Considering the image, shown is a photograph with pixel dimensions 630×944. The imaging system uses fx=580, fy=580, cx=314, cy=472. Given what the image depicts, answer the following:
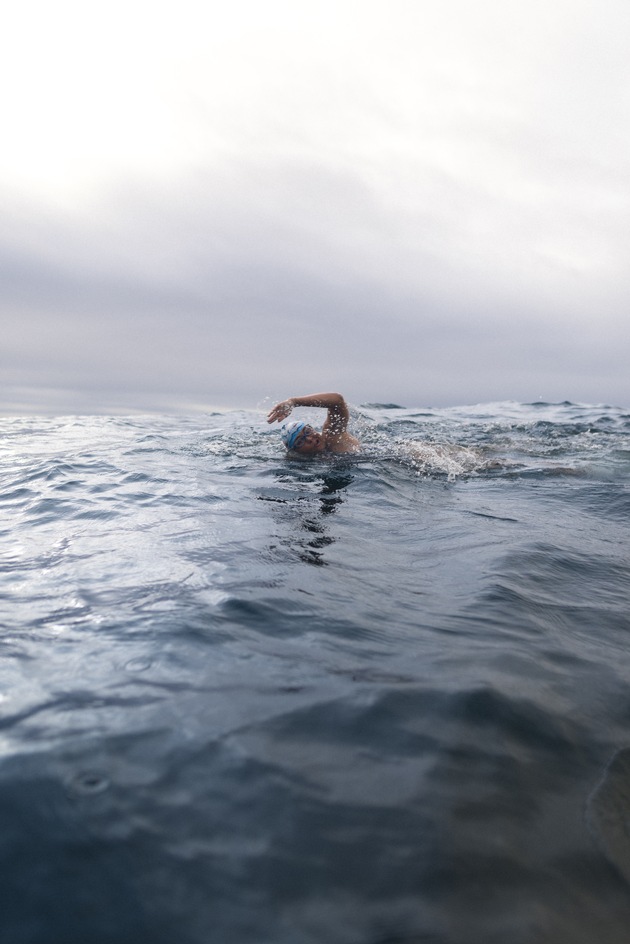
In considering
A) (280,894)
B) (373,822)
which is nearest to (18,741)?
(280,894)

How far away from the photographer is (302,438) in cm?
935

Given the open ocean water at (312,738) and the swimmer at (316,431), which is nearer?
the open ocean water at (312,738)

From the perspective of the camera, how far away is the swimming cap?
938 centimetres

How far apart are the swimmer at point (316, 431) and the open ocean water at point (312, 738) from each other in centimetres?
339

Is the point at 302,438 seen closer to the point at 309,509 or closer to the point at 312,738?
the point at 309,509

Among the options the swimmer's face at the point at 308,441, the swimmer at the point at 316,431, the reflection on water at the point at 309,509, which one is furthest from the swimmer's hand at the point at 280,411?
the swimmer's face at the point at 308,441

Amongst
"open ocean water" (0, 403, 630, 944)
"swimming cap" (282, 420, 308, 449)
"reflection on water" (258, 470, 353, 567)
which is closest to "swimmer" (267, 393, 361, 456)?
"swimming cap" (282, 420, 308, 449)

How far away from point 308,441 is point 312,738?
23.8 ft

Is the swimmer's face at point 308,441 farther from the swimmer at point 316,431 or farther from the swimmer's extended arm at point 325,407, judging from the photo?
the swimmer's extended arm at point 325,407

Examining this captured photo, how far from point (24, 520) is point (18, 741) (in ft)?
14.3

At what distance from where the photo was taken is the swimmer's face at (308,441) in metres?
9.33

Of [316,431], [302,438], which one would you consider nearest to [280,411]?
[302,438]

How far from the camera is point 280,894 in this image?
1.60 meters

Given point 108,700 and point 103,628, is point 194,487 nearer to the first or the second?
point 103,628
